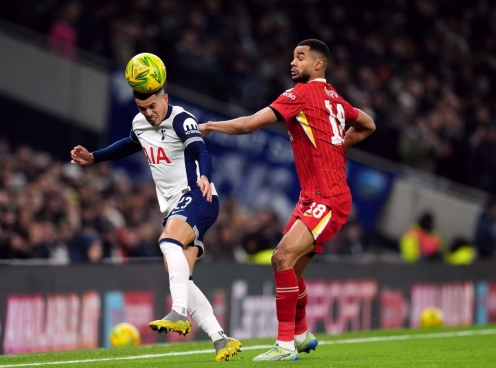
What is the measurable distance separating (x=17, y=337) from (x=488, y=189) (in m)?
10.7

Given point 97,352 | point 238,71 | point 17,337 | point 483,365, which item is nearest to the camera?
point 483,365

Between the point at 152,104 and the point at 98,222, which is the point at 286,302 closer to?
the point at 152,104

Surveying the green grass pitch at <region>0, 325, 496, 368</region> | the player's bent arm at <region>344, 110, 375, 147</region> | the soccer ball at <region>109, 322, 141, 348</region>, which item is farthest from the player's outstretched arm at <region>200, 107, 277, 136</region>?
the soccer ball at <region>109, 322, 141, 348</region>

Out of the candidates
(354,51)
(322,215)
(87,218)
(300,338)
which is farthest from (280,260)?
(354,51)

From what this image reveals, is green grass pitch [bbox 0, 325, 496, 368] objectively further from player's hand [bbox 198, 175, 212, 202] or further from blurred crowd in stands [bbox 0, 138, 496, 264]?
blurred crowd in stands [bbox 0, 138, 496, 264]

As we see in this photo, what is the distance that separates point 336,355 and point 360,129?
5.98 feet

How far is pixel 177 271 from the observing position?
721cm

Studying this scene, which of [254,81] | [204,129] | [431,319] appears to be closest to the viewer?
[204,129]

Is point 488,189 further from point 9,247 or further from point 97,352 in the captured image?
point 97,352

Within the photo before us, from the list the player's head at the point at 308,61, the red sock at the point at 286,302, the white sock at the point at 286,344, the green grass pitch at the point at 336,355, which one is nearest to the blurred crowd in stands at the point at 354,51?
the green grass pitch at the point at 336,355

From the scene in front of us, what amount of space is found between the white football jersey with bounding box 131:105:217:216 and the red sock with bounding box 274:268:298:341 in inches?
33.3

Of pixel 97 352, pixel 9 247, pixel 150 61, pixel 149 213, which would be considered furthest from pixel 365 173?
pixel 150 61

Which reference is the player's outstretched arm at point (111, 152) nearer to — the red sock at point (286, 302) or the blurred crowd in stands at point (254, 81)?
the red sock at point (286, 302)

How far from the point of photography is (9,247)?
38.2ft
